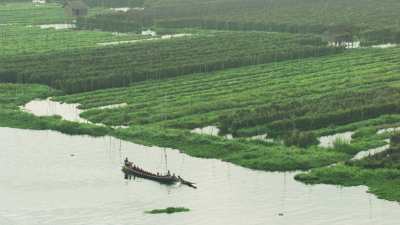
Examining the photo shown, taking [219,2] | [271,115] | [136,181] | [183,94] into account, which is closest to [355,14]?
[219,2]

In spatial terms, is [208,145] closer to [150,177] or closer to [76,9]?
[150,177]

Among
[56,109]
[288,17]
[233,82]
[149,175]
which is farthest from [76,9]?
[149,175]

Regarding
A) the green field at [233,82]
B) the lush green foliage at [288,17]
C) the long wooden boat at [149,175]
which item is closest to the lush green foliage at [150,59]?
the green field at [233,82]

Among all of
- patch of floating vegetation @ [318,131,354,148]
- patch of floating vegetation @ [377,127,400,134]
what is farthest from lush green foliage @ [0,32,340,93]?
patch of floating vegetation @ [377,127,400,134]

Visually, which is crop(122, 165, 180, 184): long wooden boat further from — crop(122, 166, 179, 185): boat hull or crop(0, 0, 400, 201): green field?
crop(0, 0, 400, 201): green field

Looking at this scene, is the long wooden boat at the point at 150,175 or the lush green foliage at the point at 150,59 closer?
the long wooden boat at the point at 150,175

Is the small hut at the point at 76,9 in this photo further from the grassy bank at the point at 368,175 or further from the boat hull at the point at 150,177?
the grassy bank at the point at 368,175

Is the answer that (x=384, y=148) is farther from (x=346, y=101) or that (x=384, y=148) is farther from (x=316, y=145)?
(x=346, y=101)
